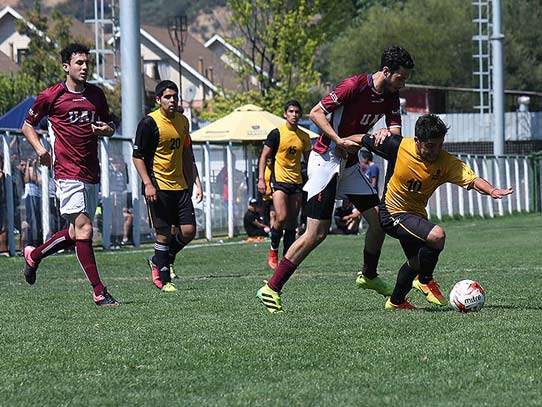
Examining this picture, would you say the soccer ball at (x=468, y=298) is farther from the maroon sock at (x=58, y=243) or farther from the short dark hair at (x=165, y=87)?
the short dark hair at (x=165, y=87)

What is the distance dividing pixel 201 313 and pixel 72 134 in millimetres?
2184

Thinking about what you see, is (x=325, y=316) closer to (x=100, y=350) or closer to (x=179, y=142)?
(x=100, y=350)

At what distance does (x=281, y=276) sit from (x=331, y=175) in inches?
35.1

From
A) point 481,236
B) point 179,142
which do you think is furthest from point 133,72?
point 179,142

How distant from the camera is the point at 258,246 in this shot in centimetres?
2269

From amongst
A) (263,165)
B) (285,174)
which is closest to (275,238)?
(285,174)

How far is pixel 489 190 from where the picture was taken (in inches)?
352

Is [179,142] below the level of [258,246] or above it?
above

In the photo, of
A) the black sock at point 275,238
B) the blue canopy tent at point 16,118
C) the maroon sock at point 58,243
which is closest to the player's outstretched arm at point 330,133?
the maroon sock at point 58,243

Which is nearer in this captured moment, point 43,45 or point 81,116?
point 81,116

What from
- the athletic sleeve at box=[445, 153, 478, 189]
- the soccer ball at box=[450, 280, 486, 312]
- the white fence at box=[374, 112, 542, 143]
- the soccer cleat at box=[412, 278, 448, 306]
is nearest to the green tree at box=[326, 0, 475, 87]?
the white fence at box=[374, 112, 542, 143]

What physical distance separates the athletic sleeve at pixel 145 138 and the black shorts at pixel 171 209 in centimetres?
41

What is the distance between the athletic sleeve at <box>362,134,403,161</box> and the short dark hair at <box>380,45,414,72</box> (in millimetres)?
595

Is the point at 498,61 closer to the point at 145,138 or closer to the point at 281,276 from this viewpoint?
the point at 145,138
